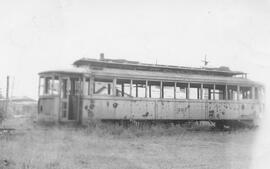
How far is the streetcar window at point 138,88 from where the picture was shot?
44.5 ft

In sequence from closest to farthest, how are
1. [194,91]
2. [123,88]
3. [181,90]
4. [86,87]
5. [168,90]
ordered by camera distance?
[86,87], [123,88], [168,90], [181,90], [194,91]

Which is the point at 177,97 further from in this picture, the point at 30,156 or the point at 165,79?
the point at 30,156

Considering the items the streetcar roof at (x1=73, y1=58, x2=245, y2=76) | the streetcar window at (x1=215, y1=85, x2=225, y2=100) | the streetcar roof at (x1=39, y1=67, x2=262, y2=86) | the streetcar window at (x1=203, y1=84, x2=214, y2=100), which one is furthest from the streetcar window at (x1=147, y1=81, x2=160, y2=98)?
the streetcar window at (x1=215, y1=85, x2=225, y2=100)

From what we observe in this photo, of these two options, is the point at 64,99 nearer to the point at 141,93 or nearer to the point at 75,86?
the point at 75,86

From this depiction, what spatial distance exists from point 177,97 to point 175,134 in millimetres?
2191

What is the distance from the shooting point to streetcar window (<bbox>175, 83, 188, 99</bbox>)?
14605 mm

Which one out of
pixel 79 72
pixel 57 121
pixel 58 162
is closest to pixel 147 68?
pixel 79 72

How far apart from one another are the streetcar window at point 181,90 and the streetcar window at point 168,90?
0.74 ft

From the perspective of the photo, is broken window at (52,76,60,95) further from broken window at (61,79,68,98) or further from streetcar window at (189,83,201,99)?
streetcar window at (189,83,201,99)

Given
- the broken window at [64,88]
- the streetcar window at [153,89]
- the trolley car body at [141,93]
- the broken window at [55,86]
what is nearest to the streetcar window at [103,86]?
the trolley car body at [141,93]

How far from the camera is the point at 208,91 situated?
15.7 m

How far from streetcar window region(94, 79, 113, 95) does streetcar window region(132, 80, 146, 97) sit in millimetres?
Result: 991

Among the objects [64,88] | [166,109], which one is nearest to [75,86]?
[64,88]

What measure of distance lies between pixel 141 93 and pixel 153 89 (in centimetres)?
64
